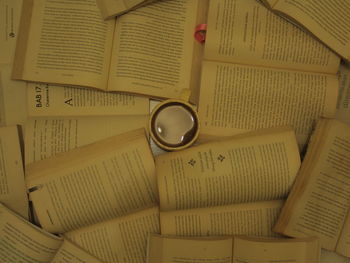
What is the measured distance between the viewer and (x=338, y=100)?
689 mm

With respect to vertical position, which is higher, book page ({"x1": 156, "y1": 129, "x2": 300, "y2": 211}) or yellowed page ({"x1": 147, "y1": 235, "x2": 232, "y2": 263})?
book page ({"x1": 156, "y1": 129, "x2": 300, "y2": 211})

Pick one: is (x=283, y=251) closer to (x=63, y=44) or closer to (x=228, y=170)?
(x=228, y=170)

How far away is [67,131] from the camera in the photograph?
686 millimetres

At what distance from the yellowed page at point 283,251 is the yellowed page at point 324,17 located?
0.36 metres

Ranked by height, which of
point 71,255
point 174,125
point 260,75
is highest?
point 260,75

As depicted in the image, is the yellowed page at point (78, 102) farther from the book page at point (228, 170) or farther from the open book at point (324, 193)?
the open book at point (324, 193)

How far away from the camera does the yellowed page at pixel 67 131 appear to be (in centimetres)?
68

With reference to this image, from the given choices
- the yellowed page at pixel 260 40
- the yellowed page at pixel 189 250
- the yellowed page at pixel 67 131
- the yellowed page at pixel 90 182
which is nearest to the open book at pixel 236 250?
the yellowed page at pixel 189 250

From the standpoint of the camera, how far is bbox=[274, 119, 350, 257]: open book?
2.10 feet

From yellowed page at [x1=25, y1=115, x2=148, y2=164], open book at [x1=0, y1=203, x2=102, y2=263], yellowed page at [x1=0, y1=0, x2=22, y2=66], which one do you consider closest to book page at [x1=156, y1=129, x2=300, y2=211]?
yellowed page at [x1=25, y1=115, x2=148, y2=164]

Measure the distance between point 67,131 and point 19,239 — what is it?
0.71 feet

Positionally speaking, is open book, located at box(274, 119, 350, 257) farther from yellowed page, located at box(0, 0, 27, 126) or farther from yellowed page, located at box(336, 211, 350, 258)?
yellowed page, located at box(0, 0, 27, 126)

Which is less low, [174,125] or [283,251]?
→ [174,125]

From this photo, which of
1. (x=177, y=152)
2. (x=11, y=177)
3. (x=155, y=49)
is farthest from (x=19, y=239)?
(x=155, y=49)
